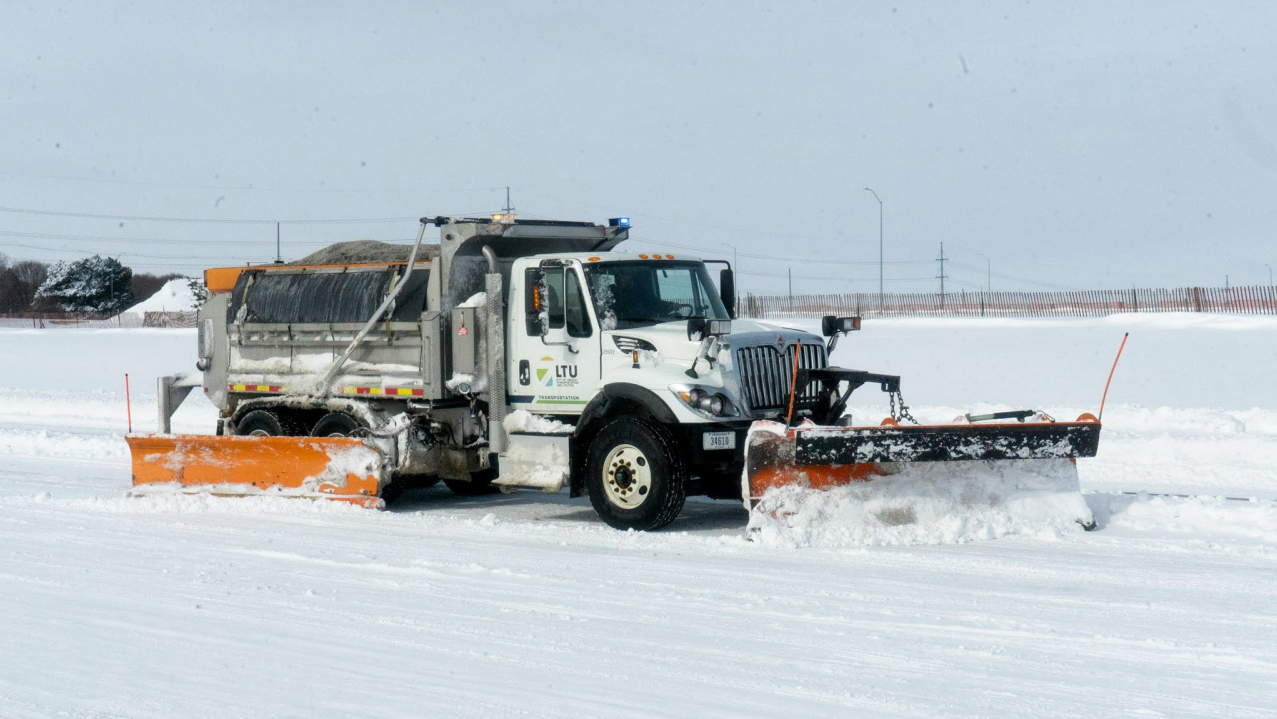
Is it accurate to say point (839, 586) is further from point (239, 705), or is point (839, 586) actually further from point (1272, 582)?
point (239, 705)

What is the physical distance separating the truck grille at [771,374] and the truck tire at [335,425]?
400cm

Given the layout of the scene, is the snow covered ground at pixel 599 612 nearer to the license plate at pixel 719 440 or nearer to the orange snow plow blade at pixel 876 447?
the orange snow plow blade at pixel 876 447

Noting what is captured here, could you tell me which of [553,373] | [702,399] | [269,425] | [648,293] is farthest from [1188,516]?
[269,425]

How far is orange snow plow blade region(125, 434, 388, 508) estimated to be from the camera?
1126cm

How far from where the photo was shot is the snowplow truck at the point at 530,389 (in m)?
9.53

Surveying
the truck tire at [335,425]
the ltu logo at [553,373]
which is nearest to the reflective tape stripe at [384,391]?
the truck tire at [335,425]

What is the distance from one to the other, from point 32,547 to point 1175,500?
8.78m

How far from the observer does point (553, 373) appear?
418 inches

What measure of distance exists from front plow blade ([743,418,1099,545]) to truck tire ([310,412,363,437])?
14.4 feet

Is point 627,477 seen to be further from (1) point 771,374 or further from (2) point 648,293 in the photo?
(2) point 648,293

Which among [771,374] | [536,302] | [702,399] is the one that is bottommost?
[702,399]

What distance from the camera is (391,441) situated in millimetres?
11289

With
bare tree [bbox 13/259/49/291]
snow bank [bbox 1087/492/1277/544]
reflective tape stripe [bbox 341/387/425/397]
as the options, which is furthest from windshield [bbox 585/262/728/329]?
bare tree [bbox 13/259/49/291]

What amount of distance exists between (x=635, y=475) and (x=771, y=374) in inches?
52.8
